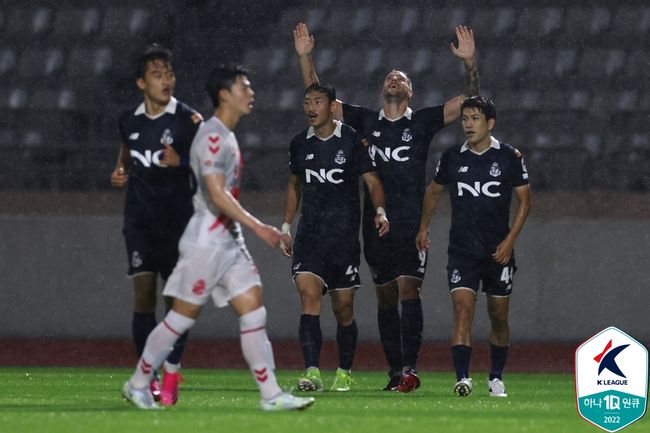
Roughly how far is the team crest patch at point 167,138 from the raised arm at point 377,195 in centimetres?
165

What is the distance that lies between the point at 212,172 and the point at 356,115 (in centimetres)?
314

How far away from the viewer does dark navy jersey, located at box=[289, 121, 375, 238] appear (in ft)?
33.1

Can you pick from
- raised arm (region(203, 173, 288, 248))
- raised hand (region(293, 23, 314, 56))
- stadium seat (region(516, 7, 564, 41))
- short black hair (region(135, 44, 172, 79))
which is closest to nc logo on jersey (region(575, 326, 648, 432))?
raised arm (region(203, 173, 288, 248))

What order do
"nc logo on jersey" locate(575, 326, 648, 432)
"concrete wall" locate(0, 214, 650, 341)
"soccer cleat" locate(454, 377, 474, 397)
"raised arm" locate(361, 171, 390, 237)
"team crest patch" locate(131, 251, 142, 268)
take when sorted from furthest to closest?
"concrete wall" locate(0, 214, 650, 341) < "raised arm" locate(361, 171, 390, 237) < "soccer cleat" locate(454, 377, 474, 397) < "team crest patch" locate(131, 251, 142, 268) < "nc logo on jersey" locate(575, 326, 648, 432)

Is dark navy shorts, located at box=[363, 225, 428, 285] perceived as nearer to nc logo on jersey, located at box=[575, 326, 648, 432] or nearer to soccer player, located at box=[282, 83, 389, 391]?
soccer player, located at box=[282, 83, 389, 391]

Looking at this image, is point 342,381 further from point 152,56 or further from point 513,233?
point 152,56

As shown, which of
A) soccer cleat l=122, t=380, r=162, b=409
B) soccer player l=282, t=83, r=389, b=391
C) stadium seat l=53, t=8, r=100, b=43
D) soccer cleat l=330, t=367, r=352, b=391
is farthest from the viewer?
stadium seat l=53, t=8, r=100, b=43

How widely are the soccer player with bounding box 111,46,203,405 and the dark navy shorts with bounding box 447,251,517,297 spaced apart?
70.6 inches

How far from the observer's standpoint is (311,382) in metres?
9.87

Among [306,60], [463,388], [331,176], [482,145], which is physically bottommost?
[463,388]

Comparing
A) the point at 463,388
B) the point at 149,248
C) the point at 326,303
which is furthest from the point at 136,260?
the point at 326,303

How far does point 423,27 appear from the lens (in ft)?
58.6

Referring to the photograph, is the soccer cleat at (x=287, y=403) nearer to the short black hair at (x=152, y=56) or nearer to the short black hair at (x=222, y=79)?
the short black hair at (x=222, y=79)

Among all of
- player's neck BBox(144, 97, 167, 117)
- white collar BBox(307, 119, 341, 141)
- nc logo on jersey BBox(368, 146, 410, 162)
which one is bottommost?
nc logo on jersey BBox(368, 146, 410, 162)
